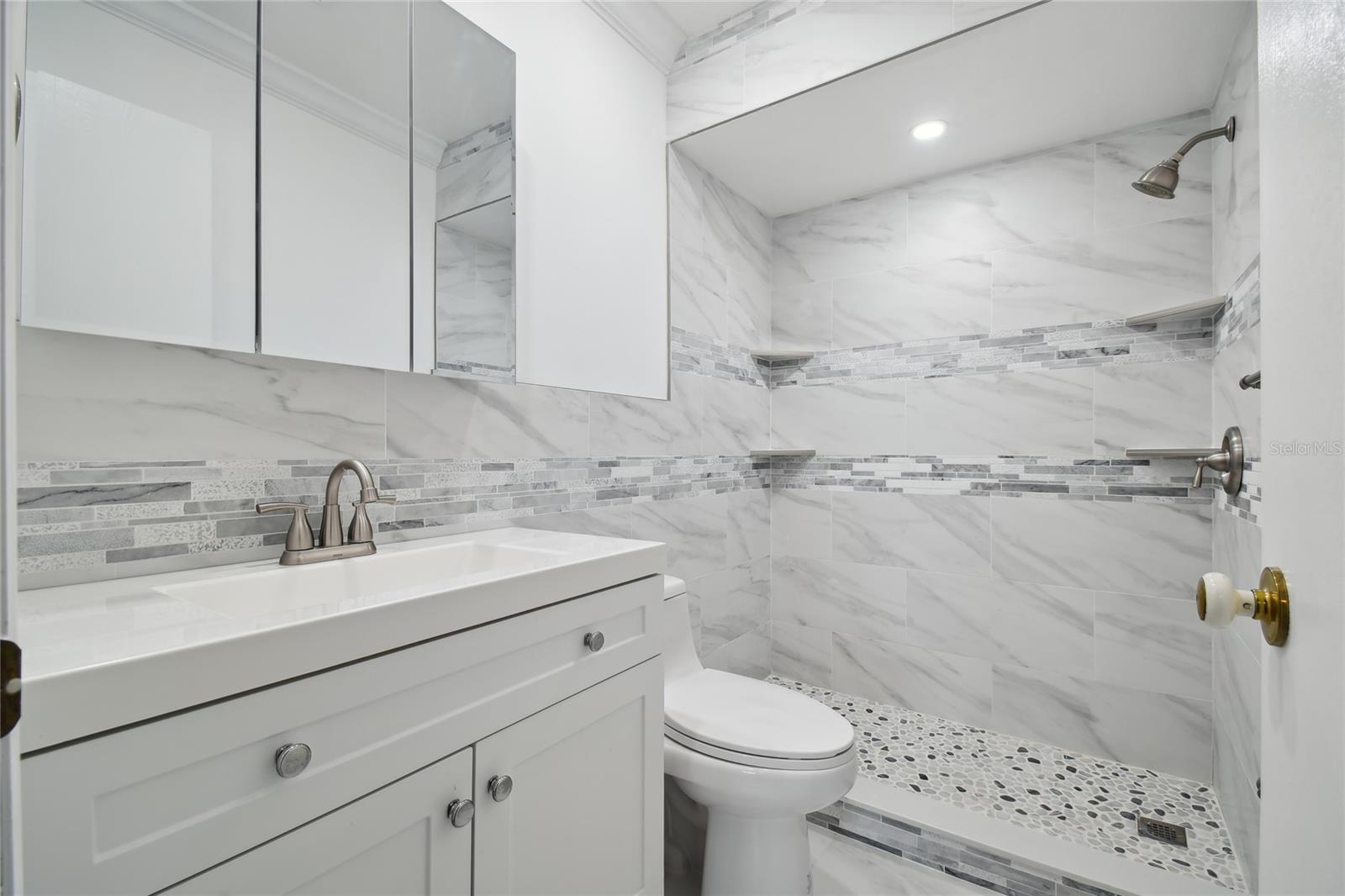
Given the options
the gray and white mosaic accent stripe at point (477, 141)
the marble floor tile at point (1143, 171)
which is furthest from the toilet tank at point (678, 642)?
the marble floor tile at point (1143, 171)

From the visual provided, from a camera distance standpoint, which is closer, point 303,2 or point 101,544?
point 101,544

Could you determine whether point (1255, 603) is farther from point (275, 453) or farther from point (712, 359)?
point (712, 359)

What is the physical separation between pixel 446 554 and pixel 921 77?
1.92 m

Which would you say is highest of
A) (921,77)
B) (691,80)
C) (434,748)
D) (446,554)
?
(691,80)

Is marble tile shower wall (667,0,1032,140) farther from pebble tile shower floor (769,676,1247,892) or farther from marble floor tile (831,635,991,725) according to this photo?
pebble tile shower floor (769,676,1247,892)

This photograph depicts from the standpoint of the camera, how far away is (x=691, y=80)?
6.93 feet

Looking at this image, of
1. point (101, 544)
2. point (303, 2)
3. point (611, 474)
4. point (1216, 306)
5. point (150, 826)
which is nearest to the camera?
point (150, 826)

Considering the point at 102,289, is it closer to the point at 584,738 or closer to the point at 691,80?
the point at 584,738

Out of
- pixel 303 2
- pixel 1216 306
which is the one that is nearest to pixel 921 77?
pixel 1216 306

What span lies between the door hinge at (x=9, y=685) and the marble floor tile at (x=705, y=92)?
2.17 metres

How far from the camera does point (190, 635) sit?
587 millimetres

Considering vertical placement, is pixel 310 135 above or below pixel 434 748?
above

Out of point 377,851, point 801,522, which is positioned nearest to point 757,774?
point 377,851

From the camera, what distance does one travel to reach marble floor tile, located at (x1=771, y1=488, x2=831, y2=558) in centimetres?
259
